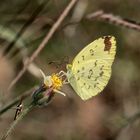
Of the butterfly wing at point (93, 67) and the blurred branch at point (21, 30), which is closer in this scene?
the butterfly wing at point (93, 67)

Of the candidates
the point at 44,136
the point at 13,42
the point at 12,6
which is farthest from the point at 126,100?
the point at 13,42

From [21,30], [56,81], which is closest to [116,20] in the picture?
[21,30]

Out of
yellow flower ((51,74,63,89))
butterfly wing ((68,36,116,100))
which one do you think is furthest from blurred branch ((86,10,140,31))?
yellow flower ((51,74,63,89))

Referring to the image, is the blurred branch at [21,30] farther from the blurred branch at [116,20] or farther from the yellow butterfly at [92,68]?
the yellow butterfly at [92,68]

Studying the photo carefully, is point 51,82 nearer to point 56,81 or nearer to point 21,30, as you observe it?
point 56,81

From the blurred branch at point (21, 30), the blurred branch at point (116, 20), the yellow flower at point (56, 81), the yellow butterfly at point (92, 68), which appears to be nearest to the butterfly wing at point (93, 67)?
the yellow butterfly at point (92, 68)

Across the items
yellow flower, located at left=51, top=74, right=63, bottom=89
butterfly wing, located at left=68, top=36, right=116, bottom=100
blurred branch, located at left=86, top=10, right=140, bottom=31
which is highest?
yellow flower, located at left=51, top=74, right=63, bottom=89

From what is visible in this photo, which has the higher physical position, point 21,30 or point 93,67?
point 93,67

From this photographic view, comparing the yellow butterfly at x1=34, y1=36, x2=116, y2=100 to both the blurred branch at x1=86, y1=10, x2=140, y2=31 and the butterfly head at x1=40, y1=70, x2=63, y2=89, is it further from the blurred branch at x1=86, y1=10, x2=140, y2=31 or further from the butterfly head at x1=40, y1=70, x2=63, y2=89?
the blurred branch at x1=86, y1=10, x2=140, y2=31
